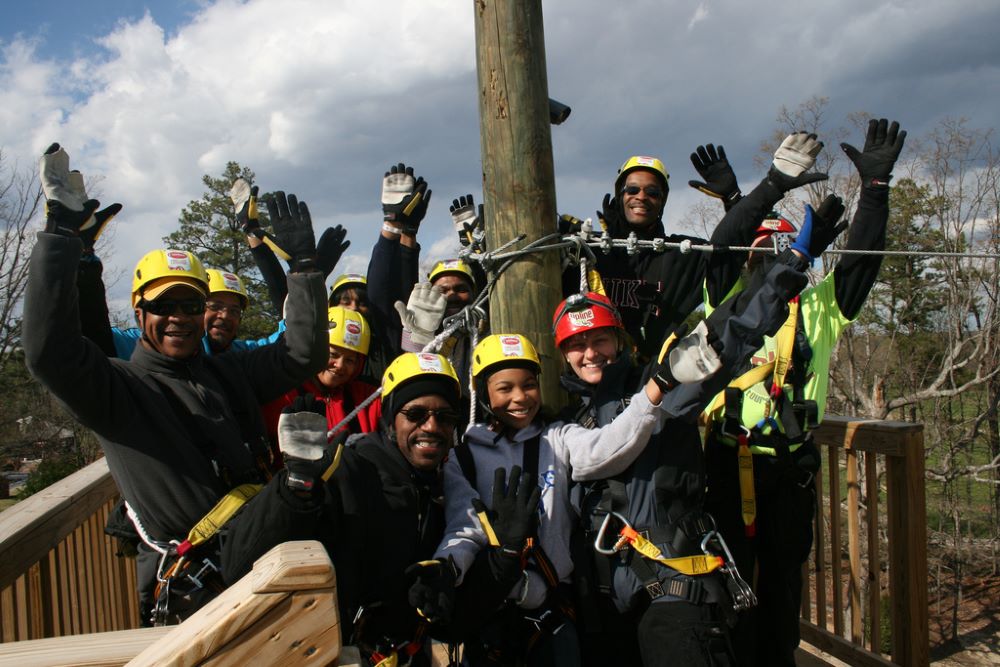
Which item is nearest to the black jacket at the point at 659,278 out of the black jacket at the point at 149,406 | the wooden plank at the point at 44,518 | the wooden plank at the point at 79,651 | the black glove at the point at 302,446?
the black jacket at the point at 149,406

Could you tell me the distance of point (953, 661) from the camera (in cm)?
1359

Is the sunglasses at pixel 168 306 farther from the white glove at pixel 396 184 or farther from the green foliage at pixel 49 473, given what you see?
the green foliage at pixel 49 473

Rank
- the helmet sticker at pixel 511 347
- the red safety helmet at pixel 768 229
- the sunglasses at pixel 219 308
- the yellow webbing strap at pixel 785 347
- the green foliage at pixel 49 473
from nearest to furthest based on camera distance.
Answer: the helmet sticker at pixel 511 347, the yellow webbing strap at pixel 785 347, the red safety helmet at pixel 768 229, the sunglasses at pixel 219 308, the green foliage at pixel 49 473

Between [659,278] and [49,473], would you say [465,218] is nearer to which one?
[659,278]

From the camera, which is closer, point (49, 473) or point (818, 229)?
point (818, 229)

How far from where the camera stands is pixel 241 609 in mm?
1281

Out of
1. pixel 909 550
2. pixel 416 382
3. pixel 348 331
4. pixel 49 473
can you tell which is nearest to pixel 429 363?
pixel 416 382

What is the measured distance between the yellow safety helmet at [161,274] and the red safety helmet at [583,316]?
152 cm

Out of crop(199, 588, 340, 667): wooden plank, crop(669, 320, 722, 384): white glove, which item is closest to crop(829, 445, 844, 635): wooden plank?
crop(669, 320, 722, 384): white glove

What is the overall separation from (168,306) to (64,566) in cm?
130

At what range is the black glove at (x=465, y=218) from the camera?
13.7 ft

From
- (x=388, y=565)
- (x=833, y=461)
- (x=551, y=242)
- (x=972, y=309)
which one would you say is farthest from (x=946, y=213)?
(x=388, y=565)

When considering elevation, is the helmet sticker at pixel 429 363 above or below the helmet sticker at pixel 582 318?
below

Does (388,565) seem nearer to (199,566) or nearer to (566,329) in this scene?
(199,566)
